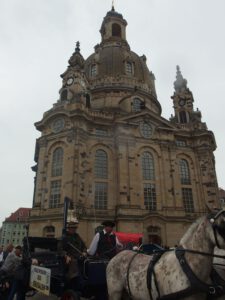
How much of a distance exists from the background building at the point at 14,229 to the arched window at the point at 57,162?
54.3 metres

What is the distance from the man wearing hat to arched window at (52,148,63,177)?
23513 millimetres

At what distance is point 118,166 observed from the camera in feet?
102

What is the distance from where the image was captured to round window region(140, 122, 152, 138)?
113 ft

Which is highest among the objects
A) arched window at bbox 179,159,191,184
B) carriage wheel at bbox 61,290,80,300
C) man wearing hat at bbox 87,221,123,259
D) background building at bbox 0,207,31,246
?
arched window at bbox 179,159,191,184

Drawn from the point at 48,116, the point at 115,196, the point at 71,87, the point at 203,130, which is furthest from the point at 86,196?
the point at 203,130

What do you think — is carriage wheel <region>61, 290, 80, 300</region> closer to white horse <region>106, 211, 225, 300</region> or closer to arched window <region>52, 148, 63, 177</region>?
white horse <region>106, 211, 225, 300</region>

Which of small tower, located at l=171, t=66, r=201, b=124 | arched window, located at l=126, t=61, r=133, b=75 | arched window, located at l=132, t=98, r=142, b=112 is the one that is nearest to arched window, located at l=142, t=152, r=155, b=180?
arched window, located at l=132, t=98, r=142, b=112

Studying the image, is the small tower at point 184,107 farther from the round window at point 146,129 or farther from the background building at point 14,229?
the background building at point 14,229

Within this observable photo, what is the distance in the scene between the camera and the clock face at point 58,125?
107 ft

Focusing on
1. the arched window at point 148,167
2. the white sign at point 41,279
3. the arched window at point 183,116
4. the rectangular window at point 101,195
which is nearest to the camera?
the white sign at point 41,279

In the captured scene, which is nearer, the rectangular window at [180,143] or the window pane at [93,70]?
the rectangular window at [180,143]

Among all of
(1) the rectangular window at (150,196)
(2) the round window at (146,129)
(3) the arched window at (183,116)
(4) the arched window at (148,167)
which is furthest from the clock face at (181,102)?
(1) the rectangular window at (150,196)

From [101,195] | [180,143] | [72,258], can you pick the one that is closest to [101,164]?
[101,195]

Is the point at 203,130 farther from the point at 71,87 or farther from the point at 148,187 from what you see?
the point at 71,87
